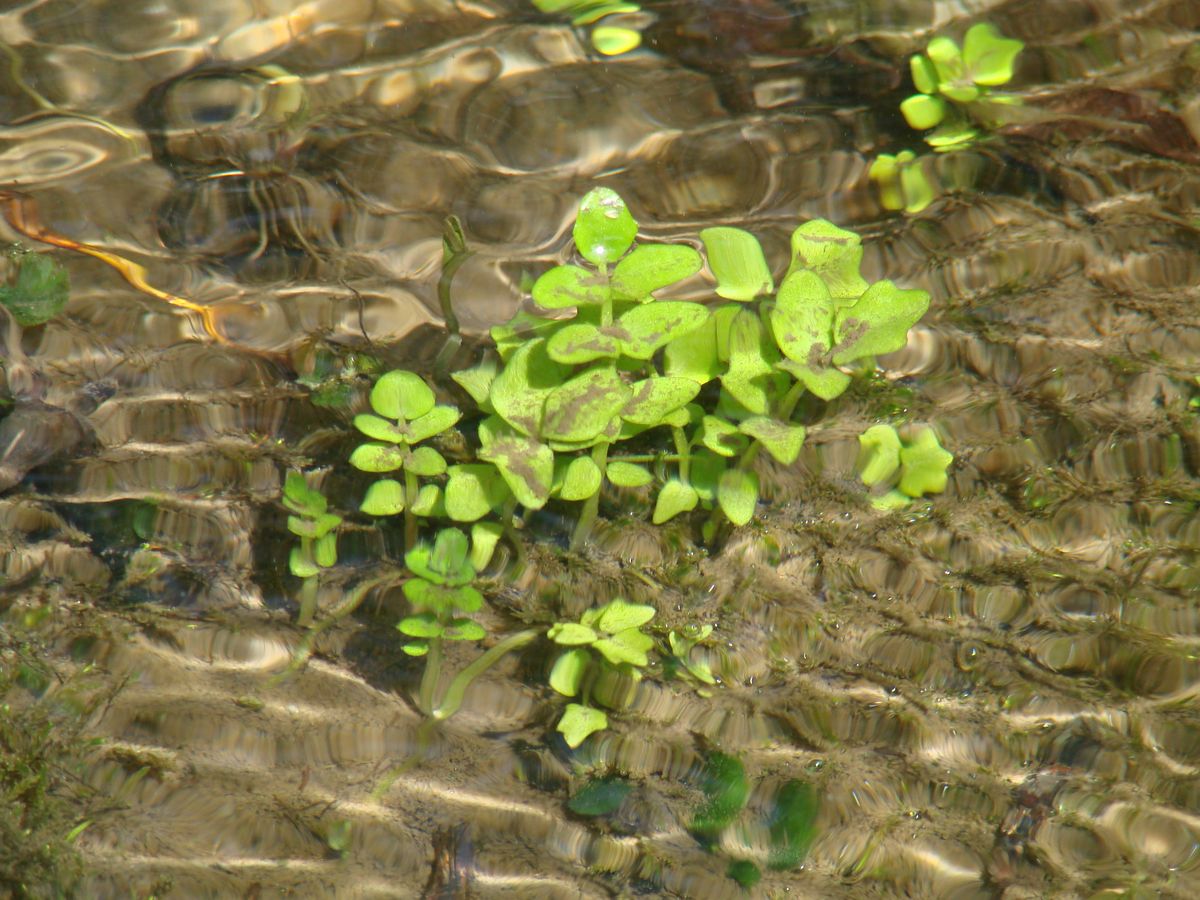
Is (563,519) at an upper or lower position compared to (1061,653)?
upper

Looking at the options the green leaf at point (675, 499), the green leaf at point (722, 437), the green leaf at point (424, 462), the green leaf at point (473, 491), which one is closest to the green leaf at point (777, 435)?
the green leaf at point (722, 437)

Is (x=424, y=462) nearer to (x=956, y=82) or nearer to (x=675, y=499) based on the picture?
(x=675, y=499)

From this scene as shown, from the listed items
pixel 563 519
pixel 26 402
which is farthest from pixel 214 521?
pixel 563 519

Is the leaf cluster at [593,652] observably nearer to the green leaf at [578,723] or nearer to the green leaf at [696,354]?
the green leaf at [578,723]

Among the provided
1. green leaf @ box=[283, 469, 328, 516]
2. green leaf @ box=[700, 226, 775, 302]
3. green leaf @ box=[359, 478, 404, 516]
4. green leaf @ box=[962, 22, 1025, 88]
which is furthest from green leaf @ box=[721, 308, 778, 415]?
green leaf @ box=[962, 22, 1025, 88]

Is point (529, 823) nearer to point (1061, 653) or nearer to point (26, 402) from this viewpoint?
point (1061, 653)

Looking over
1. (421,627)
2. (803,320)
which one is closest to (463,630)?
(421,627)

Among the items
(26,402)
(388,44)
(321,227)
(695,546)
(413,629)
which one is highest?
(388,44)
